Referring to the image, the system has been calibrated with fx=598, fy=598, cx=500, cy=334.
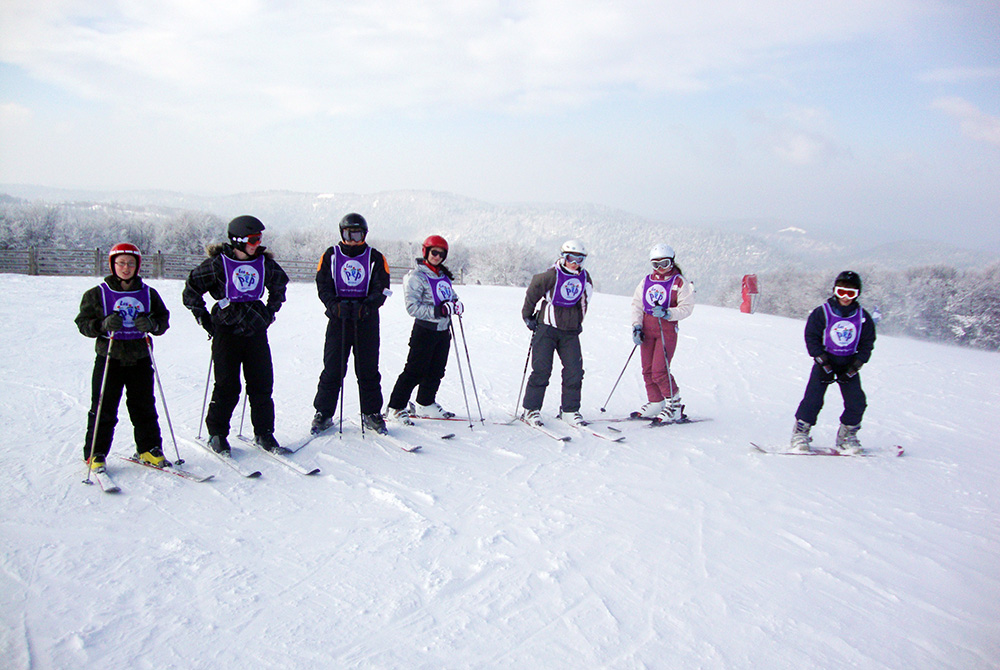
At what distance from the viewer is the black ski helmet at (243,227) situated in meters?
4.36

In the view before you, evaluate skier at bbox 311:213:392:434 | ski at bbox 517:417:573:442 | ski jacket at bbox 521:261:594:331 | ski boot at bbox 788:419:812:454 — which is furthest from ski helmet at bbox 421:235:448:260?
ski boot at bbox 788:419:812:454

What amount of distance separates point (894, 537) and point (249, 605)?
3754 mm

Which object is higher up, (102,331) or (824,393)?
(102,331)

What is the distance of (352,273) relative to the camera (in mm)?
5031

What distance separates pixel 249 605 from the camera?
267 cm

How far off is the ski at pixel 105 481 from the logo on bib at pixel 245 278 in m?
1.49

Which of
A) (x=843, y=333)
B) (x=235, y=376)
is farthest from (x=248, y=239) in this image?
(x=843, y=333)

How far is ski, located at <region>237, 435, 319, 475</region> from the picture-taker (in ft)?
13.9

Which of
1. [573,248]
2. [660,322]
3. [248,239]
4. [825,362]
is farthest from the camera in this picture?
[660,322]

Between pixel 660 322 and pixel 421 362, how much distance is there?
2.59 meters

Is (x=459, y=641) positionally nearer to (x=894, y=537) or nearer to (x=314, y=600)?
(x=314, y=600)

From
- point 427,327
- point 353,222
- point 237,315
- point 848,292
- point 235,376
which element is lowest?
point 235,376

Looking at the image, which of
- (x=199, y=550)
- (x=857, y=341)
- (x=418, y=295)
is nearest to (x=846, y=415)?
(x=857, y=341)

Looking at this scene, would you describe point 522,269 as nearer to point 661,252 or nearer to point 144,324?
point 661,252
